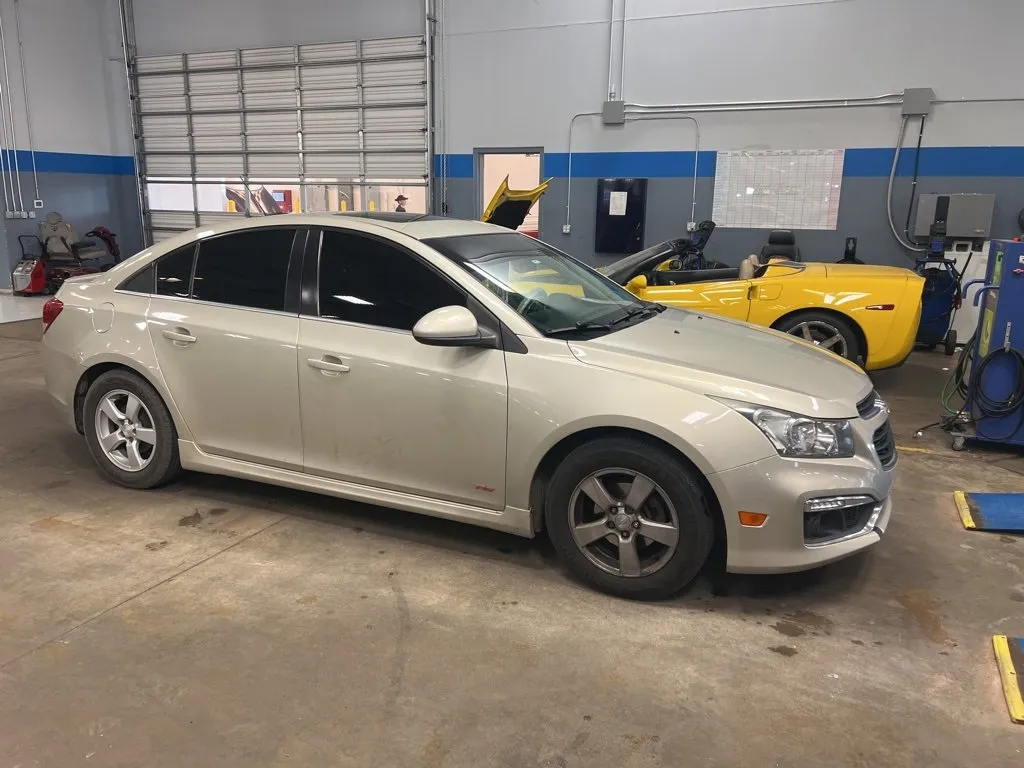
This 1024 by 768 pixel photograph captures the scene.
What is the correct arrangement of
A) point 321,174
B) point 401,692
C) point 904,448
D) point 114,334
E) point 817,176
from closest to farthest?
1. point 401,692
2. point 114,334
3. point 904,448
4. point 817,176
5. point 321,174

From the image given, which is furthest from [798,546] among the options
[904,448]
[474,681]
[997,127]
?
[997,127]

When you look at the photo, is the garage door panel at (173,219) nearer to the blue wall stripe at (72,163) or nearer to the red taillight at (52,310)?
the blue wall stripe at (72,163)

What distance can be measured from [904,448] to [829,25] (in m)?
6.67

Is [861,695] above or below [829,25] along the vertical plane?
below

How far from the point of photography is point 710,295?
6.34 m

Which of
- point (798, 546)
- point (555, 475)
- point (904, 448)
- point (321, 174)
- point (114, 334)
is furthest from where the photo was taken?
point (321, 174)

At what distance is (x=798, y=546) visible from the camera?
9.07 ft

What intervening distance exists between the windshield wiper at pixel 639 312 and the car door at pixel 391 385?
0.75 meters

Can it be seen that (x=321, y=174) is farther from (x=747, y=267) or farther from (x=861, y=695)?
(x=861, y=695)

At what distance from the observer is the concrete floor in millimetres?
2213

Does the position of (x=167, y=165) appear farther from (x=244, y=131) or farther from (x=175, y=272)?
(x=175, y=272)

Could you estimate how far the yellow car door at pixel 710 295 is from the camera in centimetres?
632

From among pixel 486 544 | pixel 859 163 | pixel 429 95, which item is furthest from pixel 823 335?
pixel 429 95

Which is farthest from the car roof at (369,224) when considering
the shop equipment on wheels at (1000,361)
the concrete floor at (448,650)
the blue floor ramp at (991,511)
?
the shop equipment on wheels at (1000,361)
